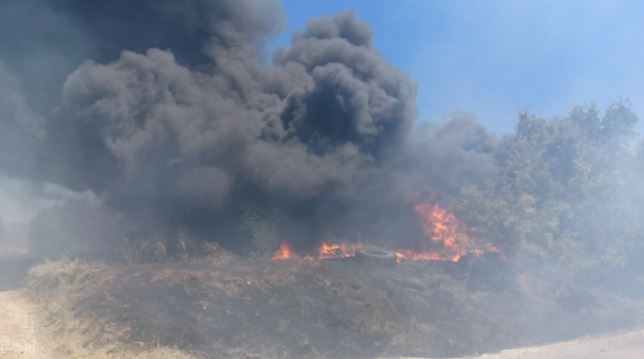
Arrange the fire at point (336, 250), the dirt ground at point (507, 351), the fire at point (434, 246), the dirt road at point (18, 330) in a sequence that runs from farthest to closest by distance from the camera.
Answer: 1. the fire at point (336, 250)
2. the fire at point (434, 246)
3. the dirt ground at point (507, 351)
4. the dirt road at point (18, 330)

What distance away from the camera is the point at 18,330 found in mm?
12625

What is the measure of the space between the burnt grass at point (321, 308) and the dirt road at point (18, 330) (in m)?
0.63

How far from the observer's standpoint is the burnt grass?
12117 millimetres

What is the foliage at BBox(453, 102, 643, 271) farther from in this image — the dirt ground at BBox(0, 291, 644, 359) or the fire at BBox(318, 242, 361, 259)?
the dirt ground at BBox(0, 291, 644, 359)

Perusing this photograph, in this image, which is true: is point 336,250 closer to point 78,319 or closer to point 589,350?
point 589,350

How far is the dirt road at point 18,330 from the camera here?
11.1m

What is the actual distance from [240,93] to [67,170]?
30.6 ft

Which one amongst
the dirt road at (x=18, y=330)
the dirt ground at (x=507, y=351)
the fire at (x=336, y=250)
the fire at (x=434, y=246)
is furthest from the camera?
the fire at (x=336, y=250)

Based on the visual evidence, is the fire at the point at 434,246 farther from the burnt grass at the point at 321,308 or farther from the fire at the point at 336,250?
the burnt grass at the point at 321,308

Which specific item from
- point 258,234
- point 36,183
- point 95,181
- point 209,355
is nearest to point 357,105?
point 258,234

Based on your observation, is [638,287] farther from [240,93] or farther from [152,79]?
[152,79]

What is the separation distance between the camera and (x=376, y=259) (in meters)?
18.2

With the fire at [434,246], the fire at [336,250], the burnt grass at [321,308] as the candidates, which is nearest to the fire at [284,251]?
the fire at [434,246]

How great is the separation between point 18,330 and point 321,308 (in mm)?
7937
